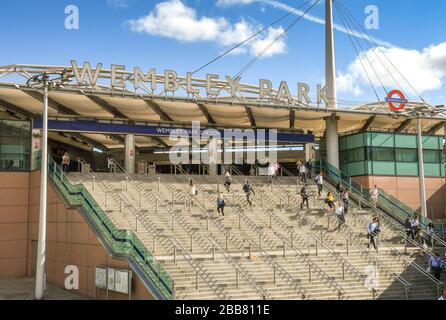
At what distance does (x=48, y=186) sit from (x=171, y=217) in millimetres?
6551

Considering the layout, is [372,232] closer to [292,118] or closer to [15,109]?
[292,118]

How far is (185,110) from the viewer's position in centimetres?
3300

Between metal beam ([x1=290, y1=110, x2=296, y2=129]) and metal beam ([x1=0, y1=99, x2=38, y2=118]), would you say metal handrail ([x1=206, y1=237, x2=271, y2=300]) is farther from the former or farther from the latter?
metal beam ([x1=0, y1=99, x2=38, y2=118])

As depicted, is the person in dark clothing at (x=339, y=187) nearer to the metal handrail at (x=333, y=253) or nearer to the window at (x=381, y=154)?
the window at (x=381, y=154)

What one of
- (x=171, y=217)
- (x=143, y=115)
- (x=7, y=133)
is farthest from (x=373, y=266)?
(x=7, y=133)

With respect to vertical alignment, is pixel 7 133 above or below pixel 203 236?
above

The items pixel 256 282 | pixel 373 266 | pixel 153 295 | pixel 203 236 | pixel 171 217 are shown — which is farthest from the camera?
pixel 171 217

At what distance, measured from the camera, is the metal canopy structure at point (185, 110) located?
29431mm

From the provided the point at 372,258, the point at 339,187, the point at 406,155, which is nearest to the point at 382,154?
the point at 406,155

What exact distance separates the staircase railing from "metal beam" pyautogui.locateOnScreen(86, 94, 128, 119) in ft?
18.0

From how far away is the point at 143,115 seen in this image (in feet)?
112

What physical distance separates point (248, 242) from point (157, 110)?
13.0 meters

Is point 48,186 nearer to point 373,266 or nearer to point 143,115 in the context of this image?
point 143,115

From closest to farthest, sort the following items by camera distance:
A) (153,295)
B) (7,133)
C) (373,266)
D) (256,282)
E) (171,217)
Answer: (153,295) < (256,282) < (373,266) < (171,217) < (7,133)
